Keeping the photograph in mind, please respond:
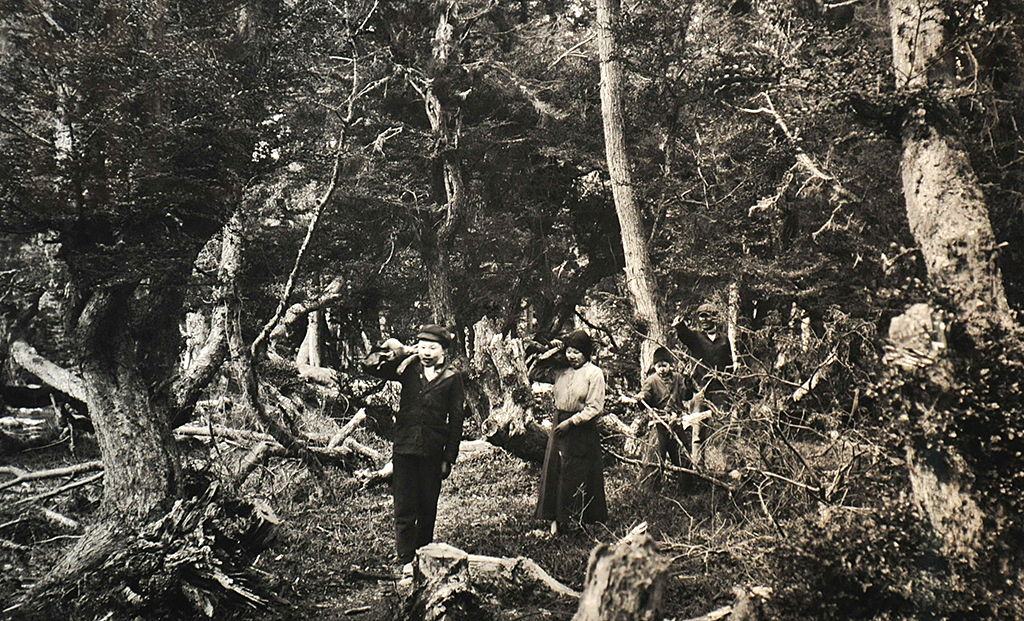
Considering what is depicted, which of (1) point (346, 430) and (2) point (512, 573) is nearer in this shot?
(2) point (512, 573)

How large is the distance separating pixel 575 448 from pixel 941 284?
2467 mm

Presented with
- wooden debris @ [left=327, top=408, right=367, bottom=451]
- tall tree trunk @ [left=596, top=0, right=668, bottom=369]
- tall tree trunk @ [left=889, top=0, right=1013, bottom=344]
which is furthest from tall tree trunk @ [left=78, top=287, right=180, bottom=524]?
tall tree trunk @ [left=889, top=0, right=1013, bottom=344]

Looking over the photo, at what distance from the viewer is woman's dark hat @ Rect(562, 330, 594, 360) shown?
16.2 ft

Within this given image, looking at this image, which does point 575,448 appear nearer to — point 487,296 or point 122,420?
point 487,296

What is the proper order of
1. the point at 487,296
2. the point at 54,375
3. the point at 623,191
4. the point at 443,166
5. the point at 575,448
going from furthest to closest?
the point at 443,166, the point at 487,296, the point at 623,191, the point at 54,375, the point at 575,448

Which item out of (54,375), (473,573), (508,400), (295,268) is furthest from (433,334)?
(54,375)

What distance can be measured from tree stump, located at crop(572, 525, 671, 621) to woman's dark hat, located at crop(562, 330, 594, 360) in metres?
1.98

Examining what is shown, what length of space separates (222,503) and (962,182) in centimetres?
508

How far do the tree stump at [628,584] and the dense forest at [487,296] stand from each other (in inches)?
2.0

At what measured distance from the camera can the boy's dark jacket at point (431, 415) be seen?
452 cm

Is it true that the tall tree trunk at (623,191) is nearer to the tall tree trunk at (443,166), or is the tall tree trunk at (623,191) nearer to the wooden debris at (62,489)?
the tall tree trunk at (443,166)

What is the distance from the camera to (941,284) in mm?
3984

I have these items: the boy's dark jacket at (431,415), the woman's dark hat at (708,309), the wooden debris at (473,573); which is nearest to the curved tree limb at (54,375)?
the boy's dark jacket at (431,415)

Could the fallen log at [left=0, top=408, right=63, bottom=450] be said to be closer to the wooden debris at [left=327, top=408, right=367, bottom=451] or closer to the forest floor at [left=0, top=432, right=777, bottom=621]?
the forest floor at [left=0, top=432, right=777, bottom=621]
